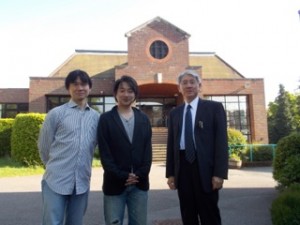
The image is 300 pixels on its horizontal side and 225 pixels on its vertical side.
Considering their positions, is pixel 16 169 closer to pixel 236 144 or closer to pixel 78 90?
pixel 236 144

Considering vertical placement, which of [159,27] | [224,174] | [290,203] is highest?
[159,27]

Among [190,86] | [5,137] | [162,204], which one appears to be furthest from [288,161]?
[5,137]

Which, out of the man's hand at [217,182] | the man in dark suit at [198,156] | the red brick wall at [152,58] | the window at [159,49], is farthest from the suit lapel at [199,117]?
the window at [159,49]

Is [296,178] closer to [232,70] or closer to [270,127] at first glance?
[232,70]

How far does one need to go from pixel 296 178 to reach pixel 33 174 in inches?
385

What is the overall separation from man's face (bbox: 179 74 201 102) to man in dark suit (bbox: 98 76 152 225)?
2.11 ft

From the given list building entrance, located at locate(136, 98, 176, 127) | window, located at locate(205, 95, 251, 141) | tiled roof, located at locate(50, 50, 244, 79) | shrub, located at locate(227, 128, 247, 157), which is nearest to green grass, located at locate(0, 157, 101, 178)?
shrub, located at locate(227, 128, 247, 157)

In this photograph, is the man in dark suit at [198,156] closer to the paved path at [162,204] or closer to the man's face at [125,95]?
the man's face at [125,95]

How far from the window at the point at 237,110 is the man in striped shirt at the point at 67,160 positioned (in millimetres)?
22060

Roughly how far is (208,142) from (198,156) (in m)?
0.18

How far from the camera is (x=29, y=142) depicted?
14.9 m

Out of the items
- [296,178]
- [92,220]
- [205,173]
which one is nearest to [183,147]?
[205,173]

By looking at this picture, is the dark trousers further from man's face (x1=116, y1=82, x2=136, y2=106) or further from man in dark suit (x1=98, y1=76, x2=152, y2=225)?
man's face (x1=116, y1=82, x2=136, y2=106)

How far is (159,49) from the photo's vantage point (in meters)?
22.6
